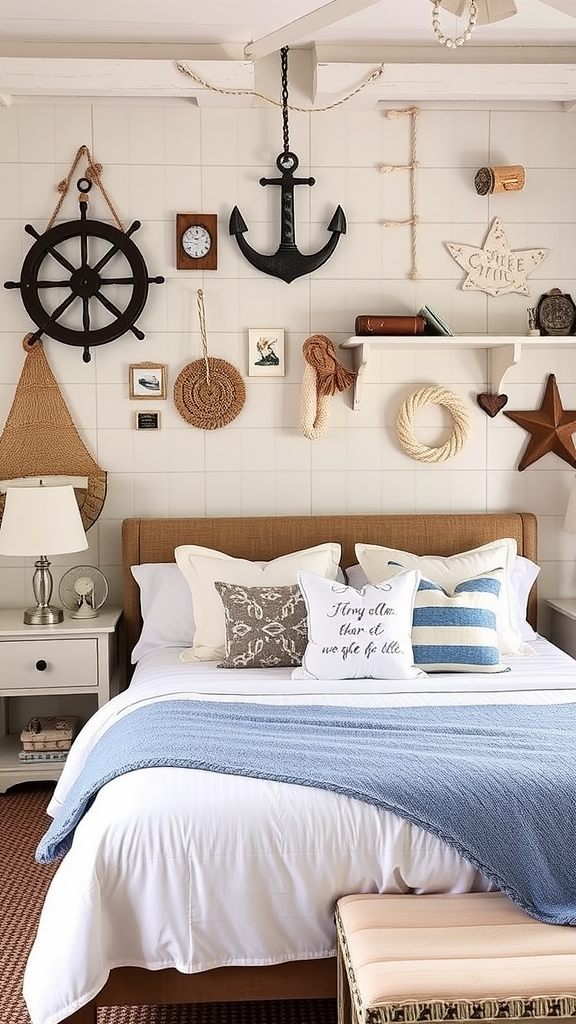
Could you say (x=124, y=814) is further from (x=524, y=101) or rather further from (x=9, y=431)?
(x=524, y=101)

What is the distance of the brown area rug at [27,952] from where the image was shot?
2.47 metres

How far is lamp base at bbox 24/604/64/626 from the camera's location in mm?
3767

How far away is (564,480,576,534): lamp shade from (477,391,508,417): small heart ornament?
43 centimetres

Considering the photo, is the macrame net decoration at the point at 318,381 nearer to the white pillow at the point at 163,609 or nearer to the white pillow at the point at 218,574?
the white pillow at the point at 218,574

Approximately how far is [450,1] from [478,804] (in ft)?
5.79

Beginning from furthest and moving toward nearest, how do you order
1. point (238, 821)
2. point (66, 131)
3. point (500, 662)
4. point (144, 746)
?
point (66, 131) → point (500, 662) → point (144, 746) → point (238, 821)

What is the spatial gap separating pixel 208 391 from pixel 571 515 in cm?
150

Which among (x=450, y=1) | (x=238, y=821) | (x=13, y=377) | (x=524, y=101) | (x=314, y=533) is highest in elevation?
(x=524, y=101)

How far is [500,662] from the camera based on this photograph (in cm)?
339

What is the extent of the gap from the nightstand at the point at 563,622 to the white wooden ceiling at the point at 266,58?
6.29 ft

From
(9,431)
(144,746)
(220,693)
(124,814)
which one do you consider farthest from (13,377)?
(124,814)

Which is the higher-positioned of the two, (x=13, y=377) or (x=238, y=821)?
(x=13, y=377)

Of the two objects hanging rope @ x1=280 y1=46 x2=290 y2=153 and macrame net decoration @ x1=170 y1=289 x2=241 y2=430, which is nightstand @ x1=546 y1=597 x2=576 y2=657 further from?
hanging rope @ x1=280 y1=46 x2=290 y2=153

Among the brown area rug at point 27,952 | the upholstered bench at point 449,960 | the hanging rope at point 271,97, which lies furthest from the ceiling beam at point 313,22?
the brown area rug at point 27,952
